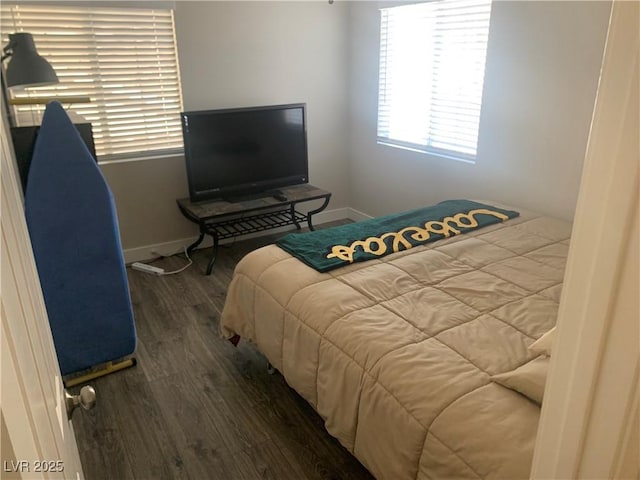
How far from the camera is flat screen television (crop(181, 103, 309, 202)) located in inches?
144

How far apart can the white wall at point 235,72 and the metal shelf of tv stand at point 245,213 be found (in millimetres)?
251

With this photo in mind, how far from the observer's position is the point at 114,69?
3.47 meters

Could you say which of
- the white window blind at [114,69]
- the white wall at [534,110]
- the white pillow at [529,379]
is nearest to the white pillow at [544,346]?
the white pillow at [529,379]

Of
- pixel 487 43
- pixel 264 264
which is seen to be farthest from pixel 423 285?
pixel 487 43

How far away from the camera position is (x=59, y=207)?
6.72 ft

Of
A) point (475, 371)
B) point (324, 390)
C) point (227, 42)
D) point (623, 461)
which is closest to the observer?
point (623, 461)

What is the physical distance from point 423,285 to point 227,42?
8.86ft

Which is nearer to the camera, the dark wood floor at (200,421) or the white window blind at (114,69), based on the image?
the dark wood floor at (200,421)

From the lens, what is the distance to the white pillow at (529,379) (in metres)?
1.31

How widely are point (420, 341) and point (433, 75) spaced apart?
2627 millimetres

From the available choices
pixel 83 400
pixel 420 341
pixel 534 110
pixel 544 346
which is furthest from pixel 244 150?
pixel 83 400

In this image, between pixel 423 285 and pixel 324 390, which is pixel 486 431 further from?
pixel 423 285

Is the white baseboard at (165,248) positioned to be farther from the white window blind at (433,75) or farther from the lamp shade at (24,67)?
the lamp shade at (24,67)

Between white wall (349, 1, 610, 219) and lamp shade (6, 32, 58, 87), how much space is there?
2.66m
